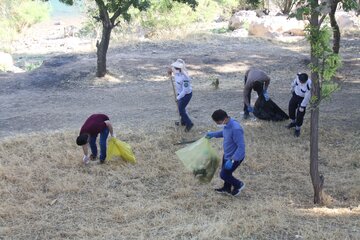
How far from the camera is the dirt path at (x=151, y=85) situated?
37.4 feet

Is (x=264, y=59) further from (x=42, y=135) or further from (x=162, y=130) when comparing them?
(x=42, y=135)

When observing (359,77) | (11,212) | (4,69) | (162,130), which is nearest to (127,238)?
(11,212)

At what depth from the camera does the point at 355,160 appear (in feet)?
27.7

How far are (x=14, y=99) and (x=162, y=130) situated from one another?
5.71 metres

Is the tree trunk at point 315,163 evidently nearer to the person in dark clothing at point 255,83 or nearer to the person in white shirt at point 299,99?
the person in white shirt at point 299,99

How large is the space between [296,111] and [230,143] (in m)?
3.66

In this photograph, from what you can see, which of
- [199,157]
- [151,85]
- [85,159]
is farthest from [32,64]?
[199,157]

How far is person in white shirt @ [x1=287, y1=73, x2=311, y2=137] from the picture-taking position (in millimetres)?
9078

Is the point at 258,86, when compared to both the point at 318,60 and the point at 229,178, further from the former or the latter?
the point at 318,60

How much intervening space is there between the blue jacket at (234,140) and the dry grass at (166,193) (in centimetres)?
66

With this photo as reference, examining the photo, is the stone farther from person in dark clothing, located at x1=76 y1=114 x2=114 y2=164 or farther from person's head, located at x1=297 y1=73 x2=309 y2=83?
person in dark clothing, located at x1=76 y1=114 x2=114 y2=164

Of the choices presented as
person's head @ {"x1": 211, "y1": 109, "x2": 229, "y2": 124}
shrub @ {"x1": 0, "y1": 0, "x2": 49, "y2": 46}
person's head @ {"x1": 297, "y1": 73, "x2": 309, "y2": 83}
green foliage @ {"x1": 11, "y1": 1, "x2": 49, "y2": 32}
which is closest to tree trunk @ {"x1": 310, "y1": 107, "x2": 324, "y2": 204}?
person's head @ {"x1": 211, "y1": 109, "x2": 229, "y2": 124}

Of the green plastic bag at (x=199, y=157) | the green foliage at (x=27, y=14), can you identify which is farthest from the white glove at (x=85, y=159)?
the green foliage at (x=27, y=14)

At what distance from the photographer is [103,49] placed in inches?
599
